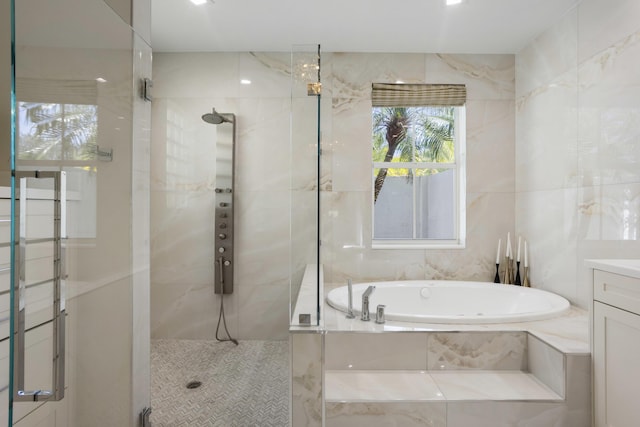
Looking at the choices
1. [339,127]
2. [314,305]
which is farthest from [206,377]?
[339,127]

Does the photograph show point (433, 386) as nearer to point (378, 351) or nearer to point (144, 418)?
point (378, 351)

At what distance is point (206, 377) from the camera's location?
2.26 metres

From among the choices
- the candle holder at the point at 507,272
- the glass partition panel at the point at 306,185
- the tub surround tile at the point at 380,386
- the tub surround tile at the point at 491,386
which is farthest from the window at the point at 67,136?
the candle holder at the point at 507,272

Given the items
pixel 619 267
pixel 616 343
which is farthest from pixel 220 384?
pixel 619 267

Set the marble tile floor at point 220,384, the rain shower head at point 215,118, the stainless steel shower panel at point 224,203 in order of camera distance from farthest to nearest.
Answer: the stainless steel shower panel at point 224,203 → the rain shower head at point 215,118 → the marble tile floor at point 220,384

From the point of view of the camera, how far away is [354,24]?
2.64m

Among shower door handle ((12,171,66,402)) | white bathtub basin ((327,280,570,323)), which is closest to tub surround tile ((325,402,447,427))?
white bathtub basin ((327,280,570,323))

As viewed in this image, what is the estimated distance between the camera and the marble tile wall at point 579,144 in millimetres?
→ 2037

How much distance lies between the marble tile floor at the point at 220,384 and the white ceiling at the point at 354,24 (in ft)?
8.04

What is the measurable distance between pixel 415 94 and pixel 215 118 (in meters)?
1.71

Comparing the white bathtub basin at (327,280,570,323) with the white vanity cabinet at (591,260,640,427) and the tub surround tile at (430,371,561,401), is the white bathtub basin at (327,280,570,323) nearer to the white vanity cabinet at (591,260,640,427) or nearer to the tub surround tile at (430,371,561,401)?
the tub surround tile at (430,371,561,401)

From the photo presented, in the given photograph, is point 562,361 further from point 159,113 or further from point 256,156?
point 159,113

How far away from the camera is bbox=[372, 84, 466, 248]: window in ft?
10.8

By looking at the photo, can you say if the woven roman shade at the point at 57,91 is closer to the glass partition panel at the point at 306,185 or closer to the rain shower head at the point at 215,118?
the glass partition panel at the point at 306,185
